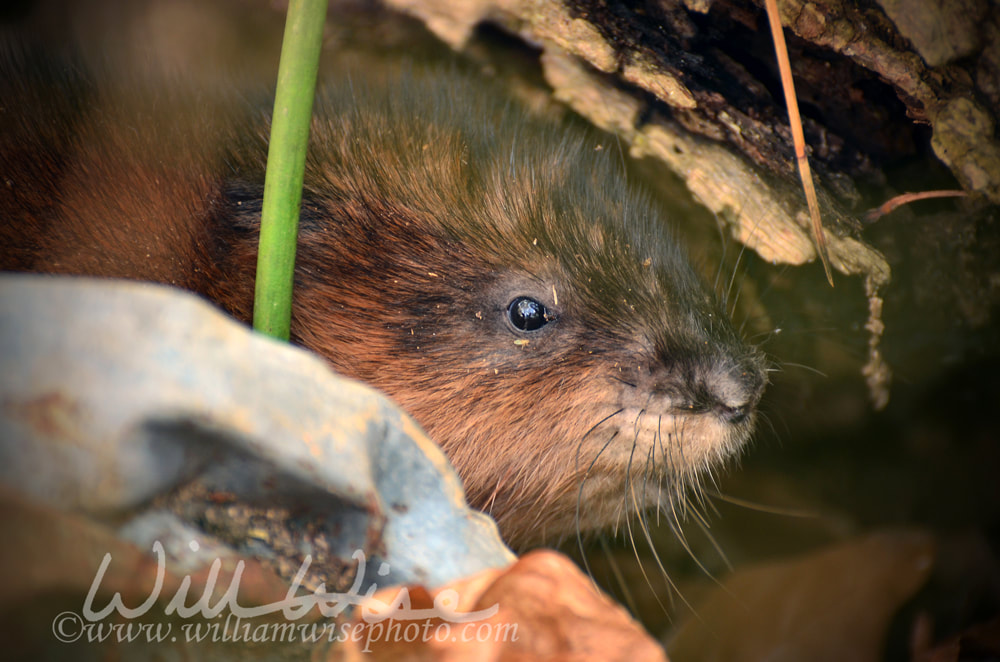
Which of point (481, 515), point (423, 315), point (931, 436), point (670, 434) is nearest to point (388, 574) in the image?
point (481, 515)

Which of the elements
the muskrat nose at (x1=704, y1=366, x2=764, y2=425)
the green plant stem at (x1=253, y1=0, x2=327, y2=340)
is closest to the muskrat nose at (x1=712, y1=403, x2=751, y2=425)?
the muskrat nose at (x1=704, y1=366, x2=764, y2=425)

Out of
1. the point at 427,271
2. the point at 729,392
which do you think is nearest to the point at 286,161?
the point at 427,271

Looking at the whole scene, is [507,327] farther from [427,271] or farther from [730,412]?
[730,412]

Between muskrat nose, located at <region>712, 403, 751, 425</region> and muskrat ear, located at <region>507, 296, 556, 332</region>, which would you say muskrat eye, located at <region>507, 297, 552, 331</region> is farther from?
muskrat nose, located at <region>712, 403, 751, 425</region>

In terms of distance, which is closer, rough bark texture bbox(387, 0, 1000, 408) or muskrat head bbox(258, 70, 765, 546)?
rough bark texture bbox(387, 0, 1000, 408)

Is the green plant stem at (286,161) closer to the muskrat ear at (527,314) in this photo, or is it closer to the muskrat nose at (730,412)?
the muskrat ear at (527,314)

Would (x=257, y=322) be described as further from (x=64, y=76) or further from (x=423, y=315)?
(x=64, y=76)

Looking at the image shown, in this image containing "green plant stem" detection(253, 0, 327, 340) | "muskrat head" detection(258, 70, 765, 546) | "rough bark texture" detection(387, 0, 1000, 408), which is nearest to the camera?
"green plant stem" detection(253, 0, 327, 340)

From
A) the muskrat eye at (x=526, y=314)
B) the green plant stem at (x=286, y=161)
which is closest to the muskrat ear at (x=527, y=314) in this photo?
the muskrat eye at (x=526, y=314)
